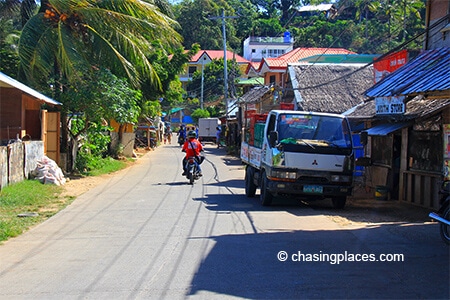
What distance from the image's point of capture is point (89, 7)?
17891 millimetres

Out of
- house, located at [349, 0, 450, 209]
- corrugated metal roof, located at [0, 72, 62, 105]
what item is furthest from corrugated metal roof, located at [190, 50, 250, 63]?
house, located at [349, 0, 450, 209]

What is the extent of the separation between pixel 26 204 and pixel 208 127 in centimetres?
4623

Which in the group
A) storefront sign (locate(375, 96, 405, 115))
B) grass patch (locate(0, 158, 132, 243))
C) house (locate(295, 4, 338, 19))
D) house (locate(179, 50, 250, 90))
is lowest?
grass patch (locate(0, 158, 132, 243))

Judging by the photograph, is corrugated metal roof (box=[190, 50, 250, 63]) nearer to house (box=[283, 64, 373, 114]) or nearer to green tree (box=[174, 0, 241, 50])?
green tree (box=[174, 0, 241, 50])

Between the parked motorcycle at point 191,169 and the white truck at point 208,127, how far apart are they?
40.0 metres

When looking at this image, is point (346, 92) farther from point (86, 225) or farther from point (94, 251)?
point (94, 251)

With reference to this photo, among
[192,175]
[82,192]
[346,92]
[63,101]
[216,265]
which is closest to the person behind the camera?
[216,265]

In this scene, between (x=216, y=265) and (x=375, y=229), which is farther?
(x=375, y=229)

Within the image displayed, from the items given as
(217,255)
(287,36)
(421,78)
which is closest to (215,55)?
(287,36)

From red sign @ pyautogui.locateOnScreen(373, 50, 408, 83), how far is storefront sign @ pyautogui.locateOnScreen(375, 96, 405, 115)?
2483 mm

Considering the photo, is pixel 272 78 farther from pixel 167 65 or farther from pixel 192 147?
pixel 192 147

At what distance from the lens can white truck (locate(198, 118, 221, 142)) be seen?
57906mm

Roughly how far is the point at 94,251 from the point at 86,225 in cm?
254

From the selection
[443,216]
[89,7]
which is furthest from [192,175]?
[443,216]
